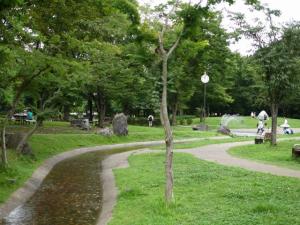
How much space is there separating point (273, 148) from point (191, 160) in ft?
20.5

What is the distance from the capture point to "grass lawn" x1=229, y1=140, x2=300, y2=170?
19033 mm

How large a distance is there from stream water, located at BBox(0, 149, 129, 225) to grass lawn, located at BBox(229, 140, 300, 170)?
7.15 meters

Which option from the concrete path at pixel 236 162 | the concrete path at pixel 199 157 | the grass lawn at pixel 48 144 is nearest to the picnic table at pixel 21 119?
the grass lawn at pixel 48 144

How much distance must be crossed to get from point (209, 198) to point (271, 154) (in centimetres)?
1037

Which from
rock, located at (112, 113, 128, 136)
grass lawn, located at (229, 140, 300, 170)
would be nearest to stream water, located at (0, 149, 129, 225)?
grass lawn, located at (229, 140, 300, 170)

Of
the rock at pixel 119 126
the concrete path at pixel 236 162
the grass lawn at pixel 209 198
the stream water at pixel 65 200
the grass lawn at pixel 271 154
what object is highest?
the rock at pixel 119 126

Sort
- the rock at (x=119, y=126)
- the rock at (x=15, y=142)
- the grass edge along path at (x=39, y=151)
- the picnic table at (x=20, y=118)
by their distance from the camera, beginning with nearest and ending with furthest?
the grass edge along path at (x=39, y=151) → the rock at (x=15, y=142) → the rock at (x=119, y=126) → the picnic table at (x=20, y=118)

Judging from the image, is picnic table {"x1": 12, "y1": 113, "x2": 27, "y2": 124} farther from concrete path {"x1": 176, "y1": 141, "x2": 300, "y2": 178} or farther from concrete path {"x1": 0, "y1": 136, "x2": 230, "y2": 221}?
concrete path {"x1": 176, "y1": 141, "x2": 300, "y2": 178}

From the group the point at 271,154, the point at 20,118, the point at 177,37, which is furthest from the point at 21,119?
the point at 177,37

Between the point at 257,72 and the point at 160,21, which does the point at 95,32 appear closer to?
the point at 257,72

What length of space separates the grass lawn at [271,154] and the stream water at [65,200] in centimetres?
715

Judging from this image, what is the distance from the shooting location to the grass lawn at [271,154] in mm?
19033

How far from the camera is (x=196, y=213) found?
10.8 meters

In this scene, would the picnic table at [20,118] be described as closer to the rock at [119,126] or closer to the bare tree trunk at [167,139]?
the rock at [119,126]
